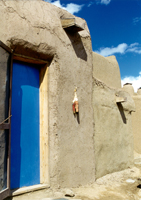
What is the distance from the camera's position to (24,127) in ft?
11.2

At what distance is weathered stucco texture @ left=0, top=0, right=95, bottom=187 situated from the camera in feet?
10.8

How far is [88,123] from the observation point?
13.8 feet

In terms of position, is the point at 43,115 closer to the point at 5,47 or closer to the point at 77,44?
the point at 5,47

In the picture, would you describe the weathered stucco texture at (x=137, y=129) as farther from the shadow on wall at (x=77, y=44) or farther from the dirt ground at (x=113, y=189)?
the shadow on wall at (x=77, y=44)

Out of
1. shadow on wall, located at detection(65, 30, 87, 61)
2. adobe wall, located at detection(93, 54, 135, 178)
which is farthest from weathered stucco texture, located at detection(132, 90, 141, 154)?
shadow on wall, located at detection(65, 30, 87, 61)

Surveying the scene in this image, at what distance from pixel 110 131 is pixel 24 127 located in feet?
8.24

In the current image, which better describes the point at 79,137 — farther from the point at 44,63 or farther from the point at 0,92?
the point at 0,92

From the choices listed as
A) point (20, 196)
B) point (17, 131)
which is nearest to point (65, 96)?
point (17, 131)

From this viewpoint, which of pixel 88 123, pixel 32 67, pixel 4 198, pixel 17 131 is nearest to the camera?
pixel 4 198

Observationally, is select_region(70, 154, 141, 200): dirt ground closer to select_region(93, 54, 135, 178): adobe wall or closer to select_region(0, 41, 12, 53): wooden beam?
select_region(93, 54, 135, 178): adobe wall

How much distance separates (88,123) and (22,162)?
152cm

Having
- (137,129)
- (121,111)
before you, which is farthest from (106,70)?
(121,111)

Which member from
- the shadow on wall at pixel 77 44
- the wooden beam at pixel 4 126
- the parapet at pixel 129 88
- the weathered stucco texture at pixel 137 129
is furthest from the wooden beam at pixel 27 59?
the parapet at pixel 129 88

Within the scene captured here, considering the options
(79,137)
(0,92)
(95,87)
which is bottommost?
(79,137)
